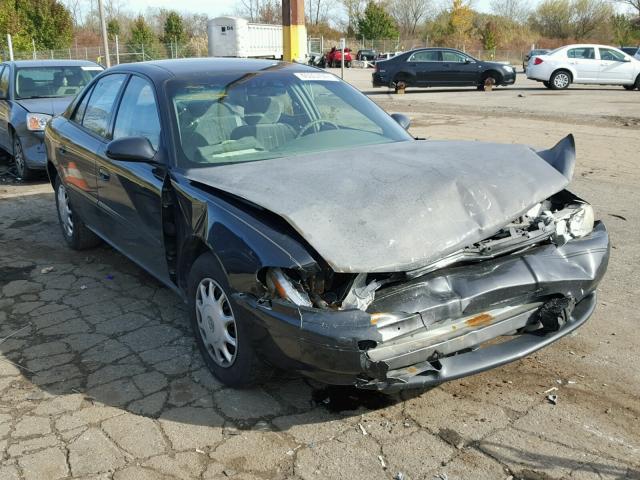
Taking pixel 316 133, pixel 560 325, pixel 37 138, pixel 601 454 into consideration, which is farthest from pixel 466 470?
pixel 37 138

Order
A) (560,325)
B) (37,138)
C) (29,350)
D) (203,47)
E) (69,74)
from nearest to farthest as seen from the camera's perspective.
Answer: (560,325), (29,350), (37,138), (69,74), (203,47)

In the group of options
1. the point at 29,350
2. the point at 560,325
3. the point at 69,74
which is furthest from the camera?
the point at 69,74

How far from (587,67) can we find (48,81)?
61.2 feet

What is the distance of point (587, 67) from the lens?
21797mm

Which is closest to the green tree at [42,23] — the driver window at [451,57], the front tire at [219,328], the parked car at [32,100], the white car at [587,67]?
the driver window at [451,57]

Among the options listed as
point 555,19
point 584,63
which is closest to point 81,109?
point 584,63

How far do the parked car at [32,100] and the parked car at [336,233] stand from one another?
188 inches

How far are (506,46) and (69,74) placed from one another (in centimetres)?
5955

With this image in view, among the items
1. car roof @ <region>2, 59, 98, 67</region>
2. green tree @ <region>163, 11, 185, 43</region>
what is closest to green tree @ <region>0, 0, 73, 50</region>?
green tree @ <region>163, 11, 185, 43</region>

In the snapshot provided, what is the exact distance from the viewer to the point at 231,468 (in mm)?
2750

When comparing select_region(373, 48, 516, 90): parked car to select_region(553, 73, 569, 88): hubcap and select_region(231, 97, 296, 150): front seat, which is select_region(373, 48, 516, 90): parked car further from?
select_region(231, 97, 296, 150): front seat

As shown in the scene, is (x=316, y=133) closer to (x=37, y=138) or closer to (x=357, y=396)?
(x=357, y=396)

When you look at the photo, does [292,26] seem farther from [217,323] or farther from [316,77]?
[217,323]

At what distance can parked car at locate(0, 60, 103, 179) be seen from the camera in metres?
8.52
